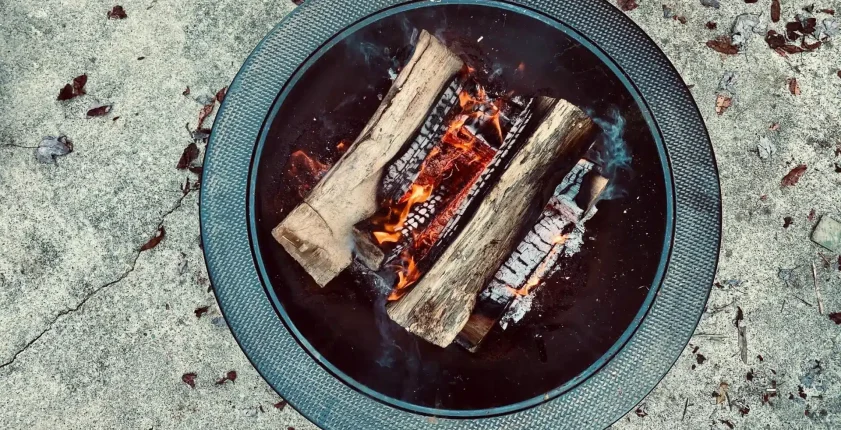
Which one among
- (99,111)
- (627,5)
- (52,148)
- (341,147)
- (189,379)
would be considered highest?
(627,5)

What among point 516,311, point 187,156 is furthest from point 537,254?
point 187,156

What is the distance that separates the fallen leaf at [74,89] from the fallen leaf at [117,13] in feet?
1.03

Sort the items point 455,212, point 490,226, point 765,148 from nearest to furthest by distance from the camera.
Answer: point 490,226 < point 455,212 < point 765,148

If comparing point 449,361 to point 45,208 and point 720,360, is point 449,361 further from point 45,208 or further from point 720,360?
point 45,208

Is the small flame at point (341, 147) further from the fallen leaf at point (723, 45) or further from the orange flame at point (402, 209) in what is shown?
the fallen leaf at point (723, 45)

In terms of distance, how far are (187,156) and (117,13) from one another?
76 cm

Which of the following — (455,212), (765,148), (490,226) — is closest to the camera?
(490,226)

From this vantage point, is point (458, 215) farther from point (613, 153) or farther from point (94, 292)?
point (94, 292)

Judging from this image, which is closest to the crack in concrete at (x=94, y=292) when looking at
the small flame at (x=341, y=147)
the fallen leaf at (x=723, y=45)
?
the small flame at (x=341, y=147)

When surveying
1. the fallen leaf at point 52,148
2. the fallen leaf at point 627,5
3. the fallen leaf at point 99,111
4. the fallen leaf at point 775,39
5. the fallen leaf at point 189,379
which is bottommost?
the fallen leaf at point 189,379

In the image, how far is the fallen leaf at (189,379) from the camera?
8.78ft

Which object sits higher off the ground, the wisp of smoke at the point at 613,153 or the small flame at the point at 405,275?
Result: the wisp of smoke at the point at 613,153

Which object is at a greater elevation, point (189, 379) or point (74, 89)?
point (74, 89)

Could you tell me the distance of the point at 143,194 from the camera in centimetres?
269
